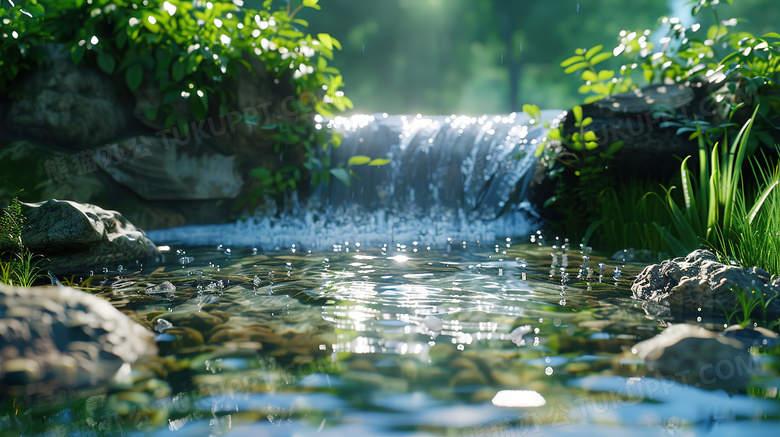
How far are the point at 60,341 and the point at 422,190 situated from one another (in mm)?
6210

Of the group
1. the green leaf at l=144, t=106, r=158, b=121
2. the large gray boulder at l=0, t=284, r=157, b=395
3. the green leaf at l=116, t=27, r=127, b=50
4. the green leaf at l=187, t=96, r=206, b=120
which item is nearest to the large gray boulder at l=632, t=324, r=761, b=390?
the large gray boulder at l=0, t=284, r=157, b=395

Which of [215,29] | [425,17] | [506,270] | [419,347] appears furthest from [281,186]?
[425,17]

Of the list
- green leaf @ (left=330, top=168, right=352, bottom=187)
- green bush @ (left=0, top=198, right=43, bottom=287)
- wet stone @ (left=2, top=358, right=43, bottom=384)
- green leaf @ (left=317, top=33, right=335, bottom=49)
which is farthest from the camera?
green leaf @ (left=330, top=168, right=352, bottom=187)

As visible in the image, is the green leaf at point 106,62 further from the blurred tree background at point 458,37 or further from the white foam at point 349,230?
the blurred tree background at point 458,37

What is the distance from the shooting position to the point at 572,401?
1.80m

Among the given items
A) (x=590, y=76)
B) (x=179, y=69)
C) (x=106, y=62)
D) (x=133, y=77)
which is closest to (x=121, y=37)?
(x=106, y=62)

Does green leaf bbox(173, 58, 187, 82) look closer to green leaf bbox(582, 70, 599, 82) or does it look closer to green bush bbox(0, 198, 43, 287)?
green bush bbox(0, 198, 43, 287)

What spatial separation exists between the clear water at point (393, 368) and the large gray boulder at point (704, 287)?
194 millimetres

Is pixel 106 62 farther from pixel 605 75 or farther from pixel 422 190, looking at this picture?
pixel 605 75

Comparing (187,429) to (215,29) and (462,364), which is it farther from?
(215,29)

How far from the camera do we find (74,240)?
431cm

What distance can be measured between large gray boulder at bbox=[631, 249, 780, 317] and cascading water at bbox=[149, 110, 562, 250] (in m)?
3.33

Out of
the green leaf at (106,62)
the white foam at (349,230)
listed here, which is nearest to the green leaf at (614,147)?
the white foam at (349,230)

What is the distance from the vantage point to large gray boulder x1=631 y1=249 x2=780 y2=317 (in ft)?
9.53
